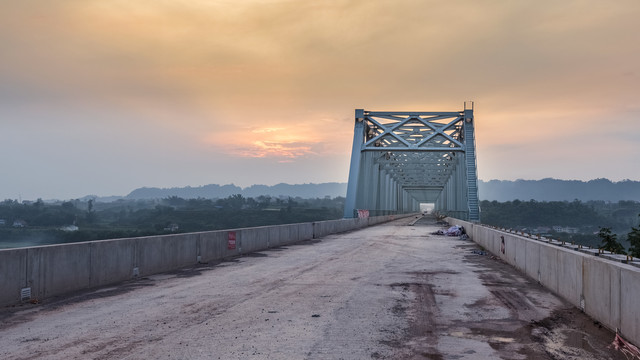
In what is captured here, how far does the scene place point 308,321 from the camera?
7.83 m

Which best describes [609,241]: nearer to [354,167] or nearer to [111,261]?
[354,167]

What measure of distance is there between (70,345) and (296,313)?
3.37m

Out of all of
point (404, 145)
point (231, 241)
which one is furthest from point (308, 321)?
point (404, 145)

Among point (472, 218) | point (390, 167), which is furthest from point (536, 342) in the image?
point (390, 167)

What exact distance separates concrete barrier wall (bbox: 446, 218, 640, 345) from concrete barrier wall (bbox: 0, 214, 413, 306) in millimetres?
9838

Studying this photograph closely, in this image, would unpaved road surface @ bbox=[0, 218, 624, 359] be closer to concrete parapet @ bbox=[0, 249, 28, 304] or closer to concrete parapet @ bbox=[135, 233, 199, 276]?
concrete parapet @ bbox=[0, 249, 28, 304]

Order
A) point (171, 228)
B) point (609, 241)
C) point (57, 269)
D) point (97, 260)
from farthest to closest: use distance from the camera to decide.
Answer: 1. point (171, 228)
2. point (609, 241)
3. point (97, 260)
4. point (57, 269)

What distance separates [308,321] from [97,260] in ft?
20.8

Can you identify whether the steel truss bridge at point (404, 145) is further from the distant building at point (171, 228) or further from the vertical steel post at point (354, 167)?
the distant building at point (171, 228)

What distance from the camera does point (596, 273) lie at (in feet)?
26.7

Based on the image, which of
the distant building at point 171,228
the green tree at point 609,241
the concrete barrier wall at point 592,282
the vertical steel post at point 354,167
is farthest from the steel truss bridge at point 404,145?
the distant building at point 171,228

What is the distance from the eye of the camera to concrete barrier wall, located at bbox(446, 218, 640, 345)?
266 inches

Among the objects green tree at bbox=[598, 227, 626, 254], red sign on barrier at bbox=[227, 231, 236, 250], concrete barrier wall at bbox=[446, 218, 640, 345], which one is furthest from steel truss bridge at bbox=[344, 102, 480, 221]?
concrete barrier wall at bbox=[446, 218, 640, 345]

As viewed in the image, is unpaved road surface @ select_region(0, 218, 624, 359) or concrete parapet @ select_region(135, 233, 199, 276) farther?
concrete parapet @ select_region(135, 233, 199, 276)
